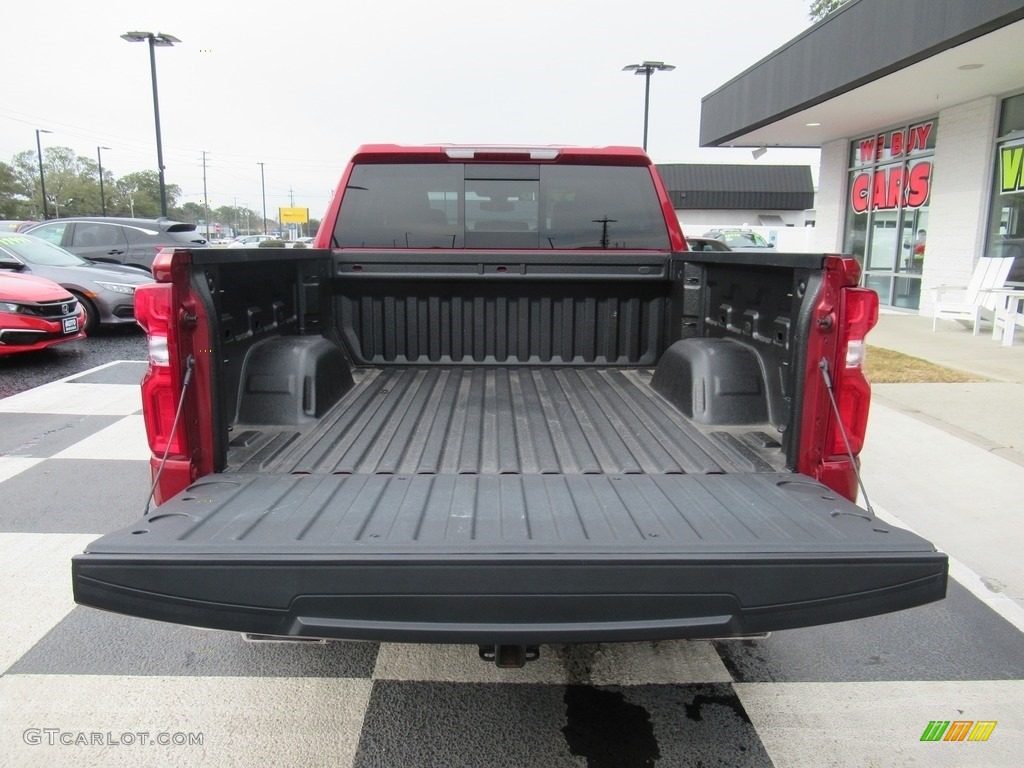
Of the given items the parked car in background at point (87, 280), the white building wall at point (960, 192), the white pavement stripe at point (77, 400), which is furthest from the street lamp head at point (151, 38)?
the white building wall at point (960, 192)

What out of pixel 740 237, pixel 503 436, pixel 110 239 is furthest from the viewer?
pixel 740 237

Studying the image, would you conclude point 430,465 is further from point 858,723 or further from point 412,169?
point 412,169

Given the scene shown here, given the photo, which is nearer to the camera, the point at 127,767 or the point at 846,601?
the point at 846,601

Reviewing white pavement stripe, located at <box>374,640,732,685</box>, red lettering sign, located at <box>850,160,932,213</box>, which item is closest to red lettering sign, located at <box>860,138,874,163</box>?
red lettering sign, located at <box>850,160,932,213</box>

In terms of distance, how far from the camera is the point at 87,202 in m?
76.4

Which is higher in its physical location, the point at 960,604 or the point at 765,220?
the point at 765,220

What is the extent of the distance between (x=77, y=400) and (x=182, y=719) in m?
5.66

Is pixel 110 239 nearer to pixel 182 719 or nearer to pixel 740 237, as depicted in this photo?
pixel 182 719

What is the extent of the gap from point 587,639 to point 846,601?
69 cm

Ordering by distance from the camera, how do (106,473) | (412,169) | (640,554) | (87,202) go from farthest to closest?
1. (87,202)
2. (106,473)
3. (412,169)
4. (640,554)

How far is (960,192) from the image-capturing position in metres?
12.5

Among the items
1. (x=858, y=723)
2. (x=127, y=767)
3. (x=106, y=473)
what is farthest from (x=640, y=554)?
(x=106, y=473)

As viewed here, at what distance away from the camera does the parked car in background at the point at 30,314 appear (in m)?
8.32

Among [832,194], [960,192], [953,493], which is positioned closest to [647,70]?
[832,194]
